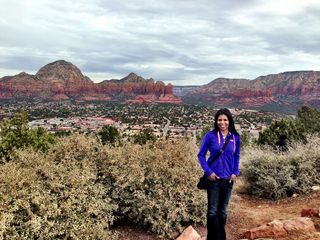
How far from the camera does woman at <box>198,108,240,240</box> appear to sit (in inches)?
225

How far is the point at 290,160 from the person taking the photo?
40.9 ft

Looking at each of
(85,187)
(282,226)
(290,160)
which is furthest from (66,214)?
(290,160)

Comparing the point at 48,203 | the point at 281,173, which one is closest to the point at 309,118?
the point at 281,173

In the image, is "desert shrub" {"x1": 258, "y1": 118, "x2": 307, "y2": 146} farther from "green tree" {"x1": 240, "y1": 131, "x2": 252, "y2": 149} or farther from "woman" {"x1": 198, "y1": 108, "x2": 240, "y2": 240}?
"woman" {"x1": 198, "y1": 108, "x2": 240, "y2": 240}

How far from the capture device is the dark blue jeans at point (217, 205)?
5.77 m

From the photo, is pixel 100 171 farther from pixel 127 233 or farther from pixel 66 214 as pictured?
pixel 66 214

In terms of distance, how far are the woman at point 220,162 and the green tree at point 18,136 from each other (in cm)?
661

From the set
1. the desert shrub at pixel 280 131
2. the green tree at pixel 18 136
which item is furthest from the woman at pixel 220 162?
the desert shrub at pixel 280 131

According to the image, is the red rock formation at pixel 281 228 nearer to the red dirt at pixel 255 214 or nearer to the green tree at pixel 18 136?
the red dirt at pixel 255 214

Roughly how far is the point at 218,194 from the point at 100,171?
3469 mm

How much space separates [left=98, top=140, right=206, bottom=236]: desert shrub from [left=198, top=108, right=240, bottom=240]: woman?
227 cm

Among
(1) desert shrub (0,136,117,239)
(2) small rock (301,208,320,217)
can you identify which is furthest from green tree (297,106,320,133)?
(1) desert shrub (0,136,117,239)

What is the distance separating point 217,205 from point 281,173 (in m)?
6.49

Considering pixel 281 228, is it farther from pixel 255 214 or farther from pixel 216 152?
pixel 255 214
